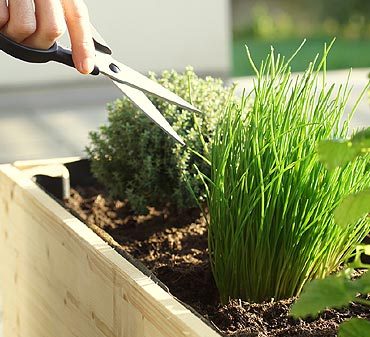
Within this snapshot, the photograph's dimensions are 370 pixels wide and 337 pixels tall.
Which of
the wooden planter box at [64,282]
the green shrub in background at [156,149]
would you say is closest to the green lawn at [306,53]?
the green shrub in background at [156,149]

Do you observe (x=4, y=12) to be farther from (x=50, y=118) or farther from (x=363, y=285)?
(x=50, y=118)

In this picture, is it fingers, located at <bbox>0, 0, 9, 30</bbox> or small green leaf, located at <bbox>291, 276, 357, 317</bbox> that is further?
fingers, located at <bbox>0, 0, 9, 30</bbox>

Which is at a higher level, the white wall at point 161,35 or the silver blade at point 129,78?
the white wall at point 161,35

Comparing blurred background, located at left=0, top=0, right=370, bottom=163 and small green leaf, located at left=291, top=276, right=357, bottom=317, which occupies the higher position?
blurred background, located at left=0, top=0, right=370, bottom=163

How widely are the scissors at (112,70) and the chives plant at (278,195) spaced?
0.13 meters

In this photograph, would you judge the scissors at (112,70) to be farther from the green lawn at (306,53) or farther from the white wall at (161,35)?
the green lawn at (306,53)

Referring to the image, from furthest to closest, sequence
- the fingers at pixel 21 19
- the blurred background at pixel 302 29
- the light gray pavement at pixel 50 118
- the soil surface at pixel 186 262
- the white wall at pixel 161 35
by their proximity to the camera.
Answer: the blurred background at pixel 302 29
the white wall at pixel 161 35
the light gray pavement at pixel 50 118
the soil surface at pixel 186 262
the fingers at pixel 21 19

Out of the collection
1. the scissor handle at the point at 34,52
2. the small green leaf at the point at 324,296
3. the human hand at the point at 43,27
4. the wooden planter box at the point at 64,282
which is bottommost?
the wooden planter box at the point at 64,282

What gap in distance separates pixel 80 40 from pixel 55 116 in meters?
4.61

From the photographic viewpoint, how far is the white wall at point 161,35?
7438 millimetres

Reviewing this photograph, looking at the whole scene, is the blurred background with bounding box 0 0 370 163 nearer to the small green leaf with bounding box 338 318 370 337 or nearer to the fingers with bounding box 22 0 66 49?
the fingers with bounding box 22 0 66 49

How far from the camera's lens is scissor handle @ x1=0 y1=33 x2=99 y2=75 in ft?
4.79

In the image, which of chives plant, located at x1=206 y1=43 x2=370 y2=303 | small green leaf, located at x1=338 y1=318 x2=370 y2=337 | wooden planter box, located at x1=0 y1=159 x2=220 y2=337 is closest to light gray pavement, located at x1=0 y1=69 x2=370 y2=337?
wooden planter box, located at x1=0 y1=159 x2=220 y2=337

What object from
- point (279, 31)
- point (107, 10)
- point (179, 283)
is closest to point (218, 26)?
point (107, 10)
